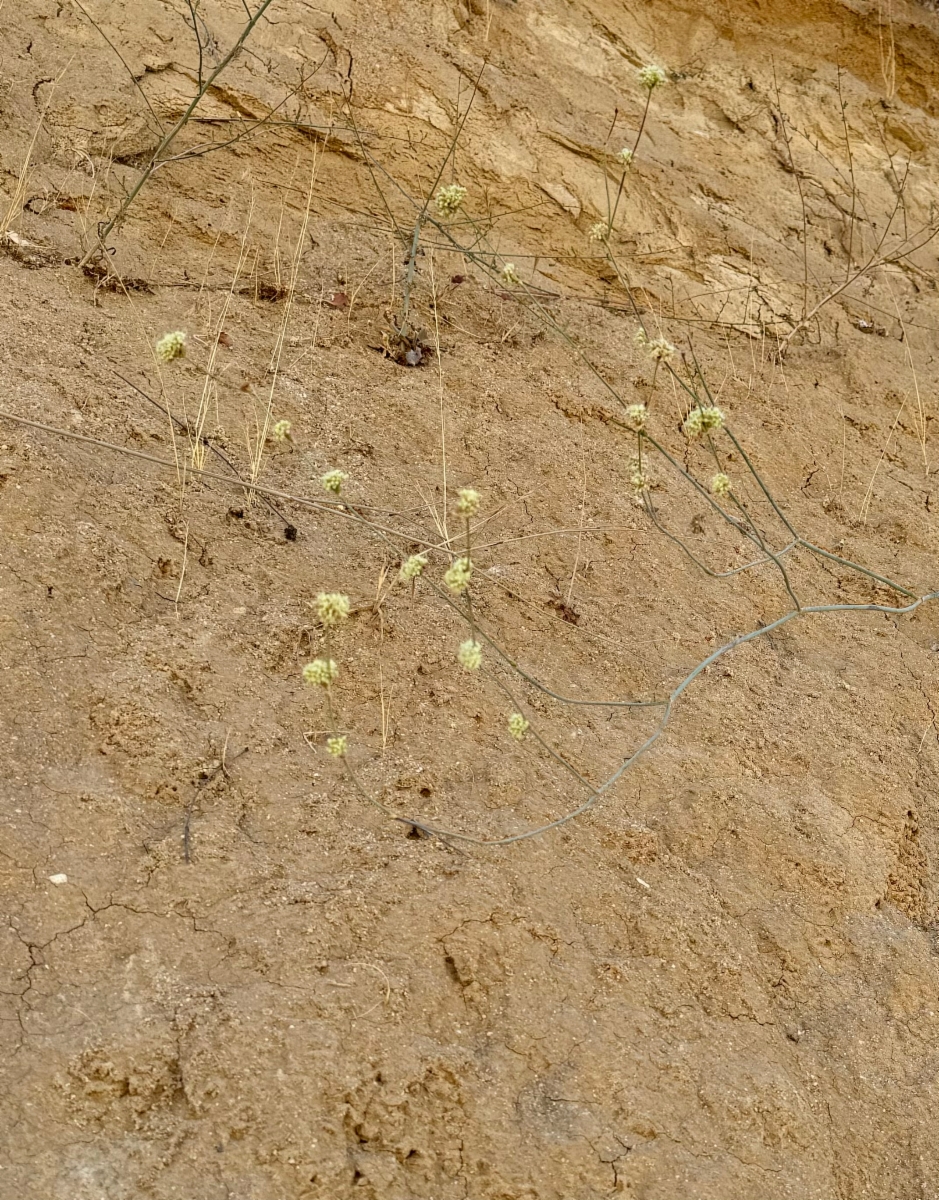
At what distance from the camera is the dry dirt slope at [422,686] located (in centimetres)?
187

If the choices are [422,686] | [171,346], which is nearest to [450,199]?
[171,346]

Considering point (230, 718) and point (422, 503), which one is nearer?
point (230, 718)

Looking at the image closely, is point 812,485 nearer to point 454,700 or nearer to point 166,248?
point 454,700

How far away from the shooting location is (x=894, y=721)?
123 inches

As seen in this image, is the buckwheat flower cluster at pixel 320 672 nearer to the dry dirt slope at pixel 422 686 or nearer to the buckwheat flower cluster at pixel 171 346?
the dry dirt slope at pixel 422 686

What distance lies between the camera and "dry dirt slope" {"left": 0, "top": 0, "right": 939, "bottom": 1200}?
73.7 inches

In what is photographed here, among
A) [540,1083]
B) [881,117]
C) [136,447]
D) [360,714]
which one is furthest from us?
[881,117]

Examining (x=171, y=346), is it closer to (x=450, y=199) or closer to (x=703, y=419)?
(x=450, y=199)

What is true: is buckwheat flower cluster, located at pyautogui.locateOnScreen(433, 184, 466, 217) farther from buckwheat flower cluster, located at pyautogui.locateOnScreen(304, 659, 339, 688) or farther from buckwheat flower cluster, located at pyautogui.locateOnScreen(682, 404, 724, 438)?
buckwheat flower cluster, located at pyautogui.locateOnScreen(304, 659, 339, 688)

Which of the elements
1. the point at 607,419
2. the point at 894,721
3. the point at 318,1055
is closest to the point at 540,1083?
the point at 318,1055

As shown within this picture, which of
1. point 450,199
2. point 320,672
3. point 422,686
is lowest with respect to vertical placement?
point 422,686

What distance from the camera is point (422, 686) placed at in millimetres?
2707

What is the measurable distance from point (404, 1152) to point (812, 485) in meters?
3.01

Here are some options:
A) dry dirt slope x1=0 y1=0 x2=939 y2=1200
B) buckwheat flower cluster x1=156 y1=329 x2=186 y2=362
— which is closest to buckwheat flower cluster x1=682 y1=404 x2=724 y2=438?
dry dirt slope x1=0 y1=0 x2=939 y2=1200
